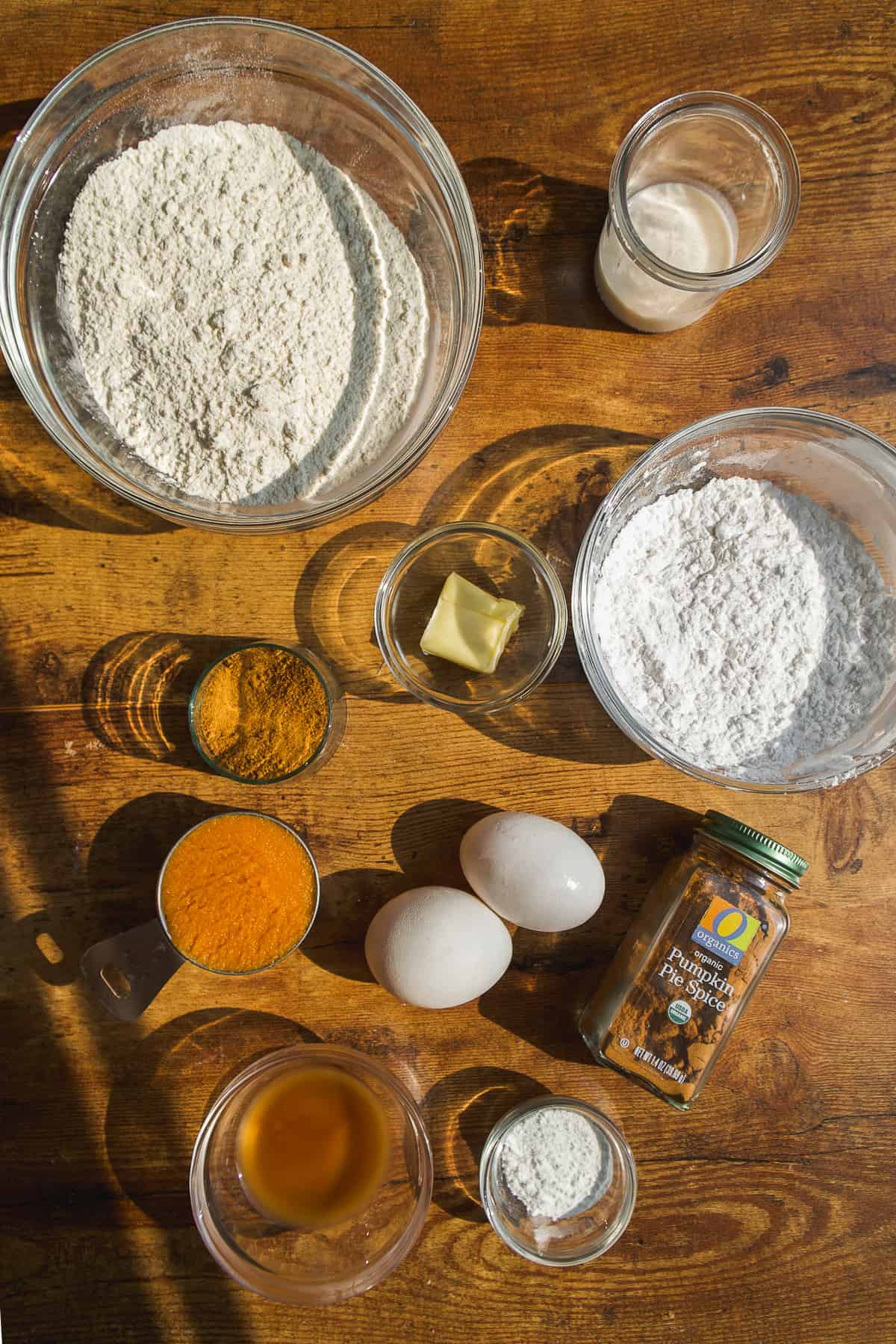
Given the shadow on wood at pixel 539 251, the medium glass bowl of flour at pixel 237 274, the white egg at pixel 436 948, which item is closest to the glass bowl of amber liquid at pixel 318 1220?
the white egg at pixel 436 948

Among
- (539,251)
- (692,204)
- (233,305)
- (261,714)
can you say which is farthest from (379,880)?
(692,204)

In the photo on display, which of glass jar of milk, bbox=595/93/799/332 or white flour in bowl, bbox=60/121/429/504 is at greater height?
glass jar of milk, bbox=595/93/799/332

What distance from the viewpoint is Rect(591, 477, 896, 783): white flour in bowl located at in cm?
99

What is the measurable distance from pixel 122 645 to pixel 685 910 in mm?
813

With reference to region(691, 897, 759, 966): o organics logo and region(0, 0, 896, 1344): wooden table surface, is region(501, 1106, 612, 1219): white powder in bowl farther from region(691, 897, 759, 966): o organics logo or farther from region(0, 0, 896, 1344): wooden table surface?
region(691, 897, 759, 966): o organics logo

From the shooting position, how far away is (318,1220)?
1041 mm

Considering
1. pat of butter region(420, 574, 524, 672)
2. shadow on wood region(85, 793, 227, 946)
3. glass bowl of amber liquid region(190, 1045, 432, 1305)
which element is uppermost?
pat of butter region(420, 574, 524, 672)

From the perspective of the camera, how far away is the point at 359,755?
1.07 metres

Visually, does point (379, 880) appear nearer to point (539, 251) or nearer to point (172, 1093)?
point (172, 1093)

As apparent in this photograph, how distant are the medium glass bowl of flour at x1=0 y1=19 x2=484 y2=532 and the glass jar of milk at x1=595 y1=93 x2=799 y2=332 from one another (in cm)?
19

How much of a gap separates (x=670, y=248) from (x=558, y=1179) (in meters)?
1.22

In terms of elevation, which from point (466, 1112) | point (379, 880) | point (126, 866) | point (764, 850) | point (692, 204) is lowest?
point (466, 1112)

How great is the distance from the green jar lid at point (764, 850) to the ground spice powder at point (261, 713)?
52 centimetres

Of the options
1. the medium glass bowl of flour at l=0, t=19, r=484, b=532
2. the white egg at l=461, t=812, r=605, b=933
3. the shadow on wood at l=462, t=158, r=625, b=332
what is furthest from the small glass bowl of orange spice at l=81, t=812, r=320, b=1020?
the shadow on wood at l=462, t=158, r=625, b=332
